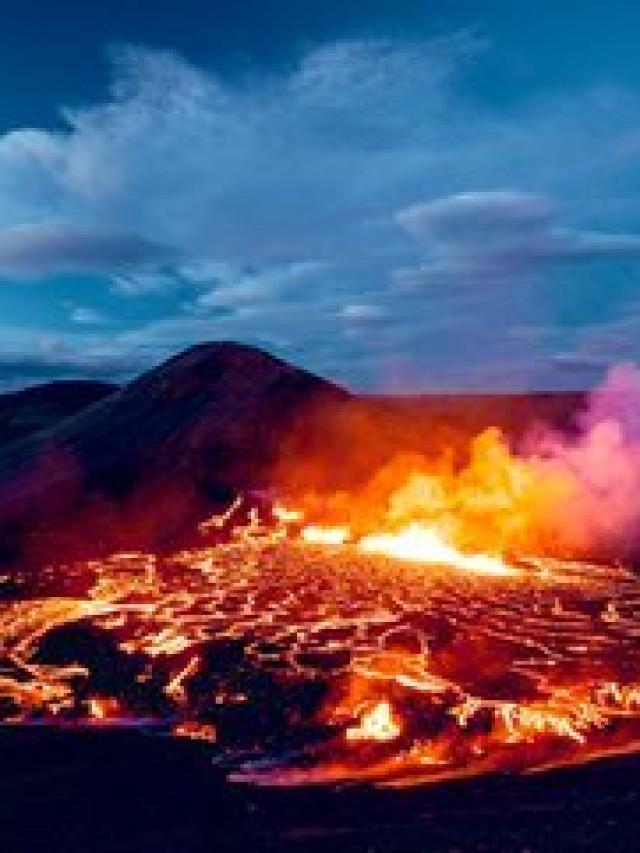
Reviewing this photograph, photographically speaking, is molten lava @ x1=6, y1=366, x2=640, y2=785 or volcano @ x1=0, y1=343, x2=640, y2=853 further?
molten lava @ x1=6, y1=366, x2=640, y2=785

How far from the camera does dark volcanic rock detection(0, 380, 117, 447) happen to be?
3484 cm

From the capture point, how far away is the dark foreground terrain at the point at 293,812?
9.18 metres

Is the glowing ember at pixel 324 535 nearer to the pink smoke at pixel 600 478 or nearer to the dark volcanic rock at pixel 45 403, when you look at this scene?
the pink smoke at pixel 600 478

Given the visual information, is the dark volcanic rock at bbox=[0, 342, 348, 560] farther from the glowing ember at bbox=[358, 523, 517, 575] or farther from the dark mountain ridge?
the glowing ember at bbox=[358, 523, 517, 575]

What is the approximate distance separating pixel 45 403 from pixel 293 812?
2831 centimetres

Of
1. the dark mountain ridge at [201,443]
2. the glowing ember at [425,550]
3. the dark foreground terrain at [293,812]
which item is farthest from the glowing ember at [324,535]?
the dark foreground terrain at [293,812]

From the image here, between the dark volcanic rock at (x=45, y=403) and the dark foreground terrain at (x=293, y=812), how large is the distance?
23.9 m

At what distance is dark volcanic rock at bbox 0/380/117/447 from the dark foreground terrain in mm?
23929

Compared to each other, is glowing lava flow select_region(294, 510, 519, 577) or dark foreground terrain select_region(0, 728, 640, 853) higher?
glowing lava flow select_region(294, 510, 519, 577)

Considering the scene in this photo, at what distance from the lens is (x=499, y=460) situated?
25.1m

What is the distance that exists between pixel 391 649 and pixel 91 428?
16.3m

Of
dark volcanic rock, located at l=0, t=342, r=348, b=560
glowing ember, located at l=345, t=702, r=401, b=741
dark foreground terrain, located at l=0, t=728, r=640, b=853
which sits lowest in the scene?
dark foreground terrain, located at l=0, t=728, r=640, b=853

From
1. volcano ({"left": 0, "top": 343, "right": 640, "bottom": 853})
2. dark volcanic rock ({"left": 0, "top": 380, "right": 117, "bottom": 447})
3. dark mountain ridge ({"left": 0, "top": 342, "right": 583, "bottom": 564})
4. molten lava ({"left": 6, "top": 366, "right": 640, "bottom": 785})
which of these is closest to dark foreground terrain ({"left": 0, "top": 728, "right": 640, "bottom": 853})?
volcano ({"left": 0, "top": 343, "right": 640, "bottom": 853})

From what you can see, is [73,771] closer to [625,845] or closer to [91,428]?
[625,845]
